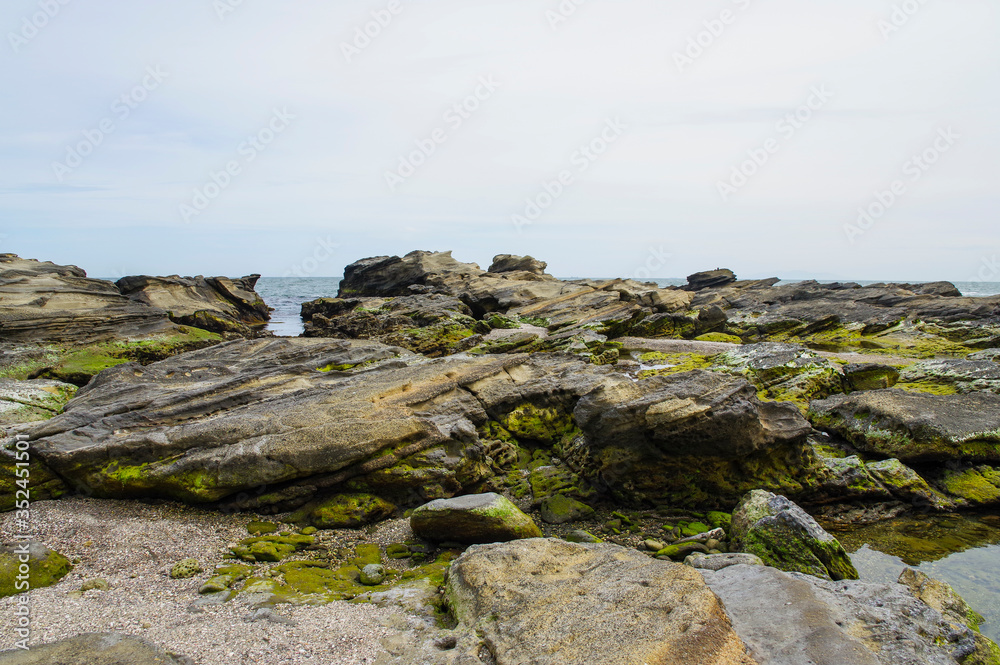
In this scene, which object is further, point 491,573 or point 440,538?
point 440,538

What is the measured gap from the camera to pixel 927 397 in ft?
55.9

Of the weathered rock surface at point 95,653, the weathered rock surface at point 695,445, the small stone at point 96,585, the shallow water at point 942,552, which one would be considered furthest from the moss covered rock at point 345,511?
the shallow water at point 942,552

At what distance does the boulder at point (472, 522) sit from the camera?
36.0 ft

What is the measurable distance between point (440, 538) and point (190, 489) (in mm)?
6067

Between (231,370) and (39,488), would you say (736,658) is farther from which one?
(231,370)

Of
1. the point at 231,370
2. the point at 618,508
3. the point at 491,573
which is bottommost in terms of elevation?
the point at 618,508

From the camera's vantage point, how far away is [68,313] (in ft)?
102

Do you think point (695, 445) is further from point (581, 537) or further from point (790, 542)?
point (581, 537)

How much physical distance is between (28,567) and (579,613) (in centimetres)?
923

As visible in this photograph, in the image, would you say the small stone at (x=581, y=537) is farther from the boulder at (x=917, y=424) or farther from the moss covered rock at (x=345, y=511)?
the boulder at (x=917, y=424)

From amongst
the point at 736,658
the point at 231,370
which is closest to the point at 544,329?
the point at 231,370

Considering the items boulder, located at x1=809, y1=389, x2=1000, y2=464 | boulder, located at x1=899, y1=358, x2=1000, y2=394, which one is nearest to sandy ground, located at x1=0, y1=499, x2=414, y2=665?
boulder, located at x1=809, y1=389, x2=1000, y2=464

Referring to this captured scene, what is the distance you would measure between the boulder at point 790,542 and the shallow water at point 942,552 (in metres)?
1.63

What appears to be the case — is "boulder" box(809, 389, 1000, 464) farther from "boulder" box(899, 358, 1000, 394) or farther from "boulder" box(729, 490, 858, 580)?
"boulder" box(729, 490, 858, 580)
